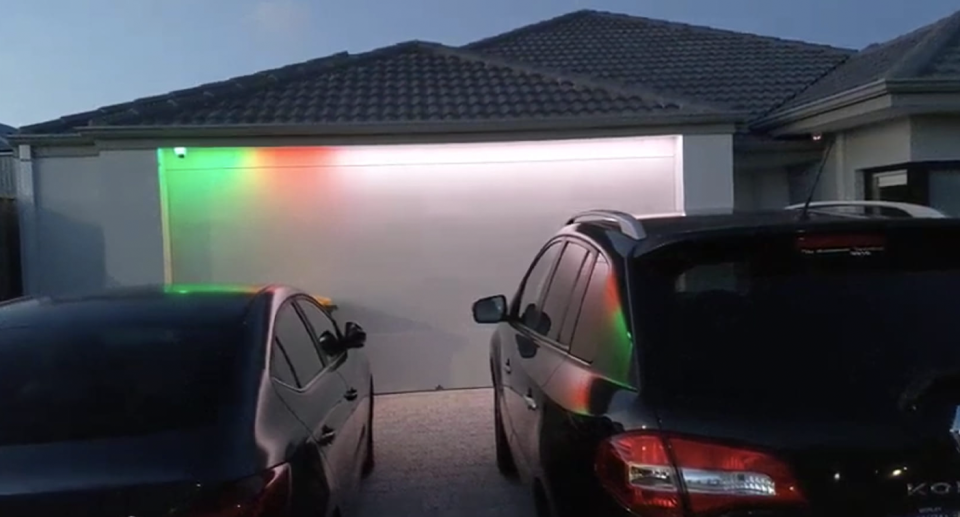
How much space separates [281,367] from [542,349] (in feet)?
4.14

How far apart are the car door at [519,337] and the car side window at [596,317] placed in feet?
2.95

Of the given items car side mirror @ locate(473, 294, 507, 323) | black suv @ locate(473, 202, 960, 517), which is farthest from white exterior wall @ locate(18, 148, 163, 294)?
black suv @ locate(473, 202, 960, 517)

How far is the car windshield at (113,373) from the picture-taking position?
10.8 ft

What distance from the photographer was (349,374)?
5.48 meters

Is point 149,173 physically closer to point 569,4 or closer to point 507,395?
point 507,395

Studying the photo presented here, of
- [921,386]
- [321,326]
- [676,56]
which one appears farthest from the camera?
[676,56]

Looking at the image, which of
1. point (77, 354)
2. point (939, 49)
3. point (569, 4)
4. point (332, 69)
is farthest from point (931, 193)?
point (569, 4)

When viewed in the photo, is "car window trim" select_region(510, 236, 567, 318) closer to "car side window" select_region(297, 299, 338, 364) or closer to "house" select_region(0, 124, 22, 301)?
"car side window" select_region(297, 299, 338, 364)

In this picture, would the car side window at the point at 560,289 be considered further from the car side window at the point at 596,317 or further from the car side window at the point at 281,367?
the car side window at the point at 281,367

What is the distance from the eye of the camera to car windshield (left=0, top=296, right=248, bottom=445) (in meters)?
3.30

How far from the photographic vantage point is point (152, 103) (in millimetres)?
8930

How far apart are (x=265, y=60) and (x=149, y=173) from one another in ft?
46.0

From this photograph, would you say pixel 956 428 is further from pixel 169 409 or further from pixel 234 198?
pixel 234 198

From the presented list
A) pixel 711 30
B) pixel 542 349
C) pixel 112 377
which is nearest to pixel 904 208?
pixel 542 349
